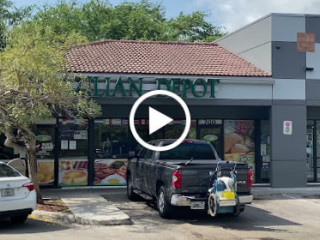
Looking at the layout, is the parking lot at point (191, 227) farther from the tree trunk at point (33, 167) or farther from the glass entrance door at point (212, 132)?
the glass entrance door at point (212, 132)

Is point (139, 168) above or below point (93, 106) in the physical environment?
below

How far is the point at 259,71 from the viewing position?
18.4 meters

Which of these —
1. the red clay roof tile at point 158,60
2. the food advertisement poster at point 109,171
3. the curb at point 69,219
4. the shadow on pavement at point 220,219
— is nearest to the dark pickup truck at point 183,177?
the shadow on pavement at point 220,219

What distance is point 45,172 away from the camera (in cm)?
1705

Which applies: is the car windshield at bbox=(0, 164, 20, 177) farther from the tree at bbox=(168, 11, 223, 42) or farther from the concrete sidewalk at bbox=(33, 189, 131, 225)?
the tree at bbox=(168, 11, 223, 42)

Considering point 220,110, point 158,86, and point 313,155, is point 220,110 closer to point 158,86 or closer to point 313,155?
point 158,86

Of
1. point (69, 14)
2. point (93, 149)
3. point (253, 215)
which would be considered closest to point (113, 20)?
point (69, 14)

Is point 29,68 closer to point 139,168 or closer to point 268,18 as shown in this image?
point 139,168

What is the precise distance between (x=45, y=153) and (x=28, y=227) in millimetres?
6962

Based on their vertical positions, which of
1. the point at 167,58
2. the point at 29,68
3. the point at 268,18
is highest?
the point at 268,18

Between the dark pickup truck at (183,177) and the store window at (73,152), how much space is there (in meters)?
4.60

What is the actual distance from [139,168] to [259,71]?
23.4ft
